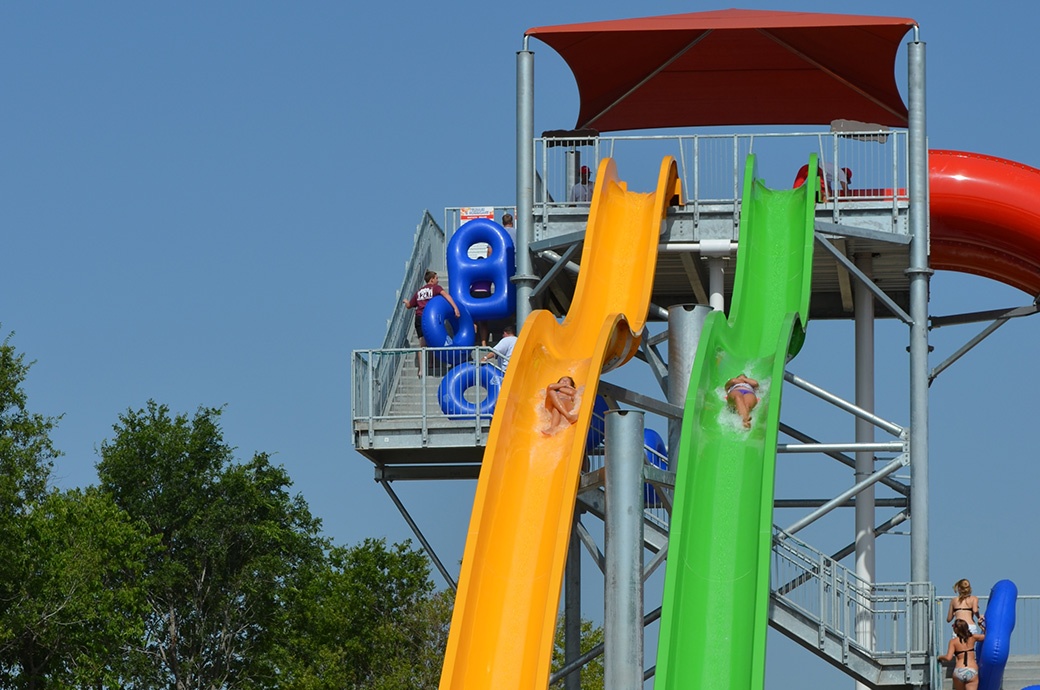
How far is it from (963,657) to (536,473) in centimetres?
491

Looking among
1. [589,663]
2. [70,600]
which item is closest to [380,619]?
[589,663]

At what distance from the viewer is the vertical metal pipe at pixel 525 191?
2222 cm

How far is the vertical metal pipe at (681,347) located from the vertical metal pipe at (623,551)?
9.53 feet

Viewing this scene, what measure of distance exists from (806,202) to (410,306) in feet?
18.0

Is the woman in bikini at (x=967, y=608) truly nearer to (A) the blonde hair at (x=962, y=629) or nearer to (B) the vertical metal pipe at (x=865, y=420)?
(A) the blonde hair at (x=962, y=629)

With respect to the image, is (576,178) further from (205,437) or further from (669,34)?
(205,437)

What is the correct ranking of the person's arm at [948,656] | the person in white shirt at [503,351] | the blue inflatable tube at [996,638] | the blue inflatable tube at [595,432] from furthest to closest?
the person in white shirt at [503,351], the blue inflatable tube at [595,432], the person's arm at [948,656], the blue inflatable tube at [996,638]

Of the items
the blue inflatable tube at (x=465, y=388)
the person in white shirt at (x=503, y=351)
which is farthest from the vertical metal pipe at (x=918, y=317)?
the blue inflatable tube at (x=465, y=388)

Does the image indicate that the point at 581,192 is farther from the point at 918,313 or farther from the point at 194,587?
the point at 194,587

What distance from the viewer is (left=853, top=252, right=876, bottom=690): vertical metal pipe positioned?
22328 mm

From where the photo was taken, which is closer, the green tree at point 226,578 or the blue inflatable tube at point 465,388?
the blue inflatable tube at point 465,388

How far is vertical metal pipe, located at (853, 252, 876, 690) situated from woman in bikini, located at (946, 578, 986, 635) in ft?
5.19

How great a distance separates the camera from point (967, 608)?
19453mm

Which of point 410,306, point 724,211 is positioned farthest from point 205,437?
point 724,211
